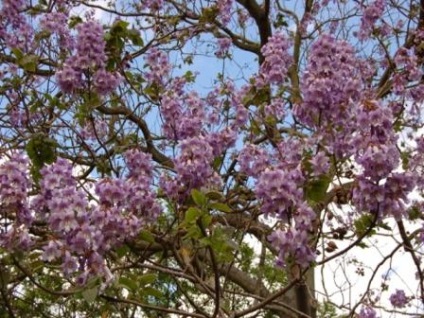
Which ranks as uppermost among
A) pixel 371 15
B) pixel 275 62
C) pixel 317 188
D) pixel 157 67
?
pixel 371 15

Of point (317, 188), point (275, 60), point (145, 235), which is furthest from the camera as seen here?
point (275, 60)

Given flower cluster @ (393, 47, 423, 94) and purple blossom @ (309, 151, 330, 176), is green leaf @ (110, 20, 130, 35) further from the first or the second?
flower cluster @ (393, 47, 423, 94)

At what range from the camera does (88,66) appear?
3395 millimetres

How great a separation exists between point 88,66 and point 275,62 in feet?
2.98

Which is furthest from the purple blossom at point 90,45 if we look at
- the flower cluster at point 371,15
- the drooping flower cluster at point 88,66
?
the flower cluster at point 371,15

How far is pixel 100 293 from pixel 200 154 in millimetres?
641

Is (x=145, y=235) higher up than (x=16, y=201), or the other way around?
(x=145, y=235)

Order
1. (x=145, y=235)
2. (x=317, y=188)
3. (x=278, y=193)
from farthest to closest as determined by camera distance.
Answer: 1. (x=145, y=235)
2. (x=317, y=188)
3. (x=278, y=193)

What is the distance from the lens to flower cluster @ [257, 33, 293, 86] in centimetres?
362

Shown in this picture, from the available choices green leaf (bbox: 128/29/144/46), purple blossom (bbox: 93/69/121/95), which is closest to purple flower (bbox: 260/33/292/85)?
green leaf (bbox: 128/29/144/46)

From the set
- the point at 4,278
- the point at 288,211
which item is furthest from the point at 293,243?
the point at 4,278

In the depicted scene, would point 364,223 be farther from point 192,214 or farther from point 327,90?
point 192,214

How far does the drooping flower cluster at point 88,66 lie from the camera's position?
3.33 m

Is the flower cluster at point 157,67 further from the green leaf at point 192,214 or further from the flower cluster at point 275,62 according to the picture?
the green leaf at point 192,214
